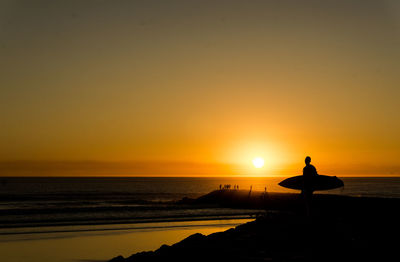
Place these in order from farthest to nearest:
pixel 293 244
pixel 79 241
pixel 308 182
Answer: pixel 79 241
pixel 308 182
pixel 293 244

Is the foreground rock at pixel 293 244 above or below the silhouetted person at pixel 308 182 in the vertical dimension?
below

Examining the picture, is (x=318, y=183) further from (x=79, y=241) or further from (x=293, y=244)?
(x=79, y=241)

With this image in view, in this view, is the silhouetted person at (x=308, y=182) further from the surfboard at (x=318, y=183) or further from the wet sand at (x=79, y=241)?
the wet sand at (x=79, y=241)

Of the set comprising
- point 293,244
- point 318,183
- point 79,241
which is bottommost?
point 79,241

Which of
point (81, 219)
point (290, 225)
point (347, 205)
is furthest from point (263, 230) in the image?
point (81, 219)

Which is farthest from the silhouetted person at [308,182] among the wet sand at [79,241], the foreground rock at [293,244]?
the wet sand at [79,241]

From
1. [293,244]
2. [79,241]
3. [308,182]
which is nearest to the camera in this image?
[293,244]

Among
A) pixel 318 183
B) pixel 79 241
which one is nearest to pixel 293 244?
pixel 318 183

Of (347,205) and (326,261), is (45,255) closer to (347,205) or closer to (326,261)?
(326,261)

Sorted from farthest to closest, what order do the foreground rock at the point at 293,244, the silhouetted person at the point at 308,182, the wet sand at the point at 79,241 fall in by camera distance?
the wet sand at the point at 79,241
the silhouetted person at the point at 308,182
the foreground rock at the point at 293,244

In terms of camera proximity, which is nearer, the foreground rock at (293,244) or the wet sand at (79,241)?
the foreground rock at (293,244)

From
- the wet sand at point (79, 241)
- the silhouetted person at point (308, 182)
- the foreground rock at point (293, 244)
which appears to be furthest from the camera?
the wet sand at point (79, 241)

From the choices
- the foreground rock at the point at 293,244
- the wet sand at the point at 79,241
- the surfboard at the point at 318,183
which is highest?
the surfboard at the point at 318,183

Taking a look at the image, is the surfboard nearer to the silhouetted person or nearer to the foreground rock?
the silhouetted person
